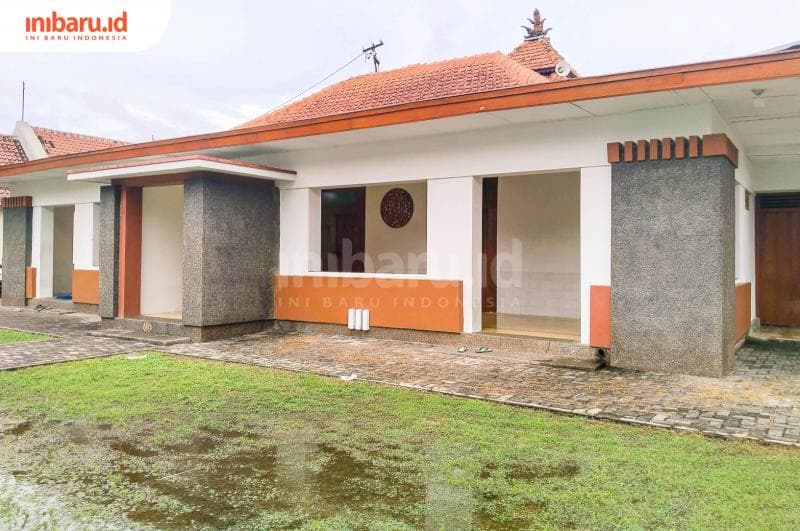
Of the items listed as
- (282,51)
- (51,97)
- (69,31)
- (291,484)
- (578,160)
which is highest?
(51,97)

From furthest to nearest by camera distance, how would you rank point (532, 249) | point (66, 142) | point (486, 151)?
point (66, 142) < point (532, 249) < point (486, 151)

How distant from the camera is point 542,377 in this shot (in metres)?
6.33

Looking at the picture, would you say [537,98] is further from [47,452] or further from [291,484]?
[47,452]

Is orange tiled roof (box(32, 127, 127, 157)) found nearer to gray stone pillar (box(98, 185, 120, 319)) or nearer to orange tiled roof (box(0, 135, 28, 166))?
orange tiled roof (box(0, 135, 28, 166))

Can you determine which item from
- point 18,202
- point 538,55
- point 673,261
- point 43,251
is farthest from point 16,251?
point 673,261

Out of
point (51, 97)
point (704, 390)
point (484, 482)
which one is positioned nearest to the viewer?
point (484, 482)

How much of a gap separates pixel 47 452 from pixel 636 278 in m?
5.96

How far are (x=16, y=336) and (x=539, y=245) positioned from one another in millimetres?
8720

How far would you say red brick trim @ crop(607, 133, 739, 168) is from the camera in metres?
6.37

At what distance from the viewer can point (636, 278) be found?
6855 mm

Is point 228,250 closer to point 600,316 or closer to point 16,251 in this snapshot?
point 600,316

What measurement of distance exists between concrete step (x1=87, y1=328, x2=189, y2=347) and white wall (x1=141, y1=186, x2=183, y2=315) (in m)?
0.85

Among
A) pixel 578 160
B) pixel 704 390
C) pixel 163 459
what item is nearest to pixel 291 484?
pixel 163 459

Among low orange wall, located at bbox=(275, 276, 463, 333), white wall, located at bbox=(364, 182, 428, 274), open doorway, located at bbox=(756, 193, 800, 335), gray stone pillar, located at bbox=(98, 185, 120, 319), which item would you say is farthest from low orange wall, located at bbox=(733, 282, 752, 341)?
gray stone pillar, located at bbox=(98, 185, 120, 319)
